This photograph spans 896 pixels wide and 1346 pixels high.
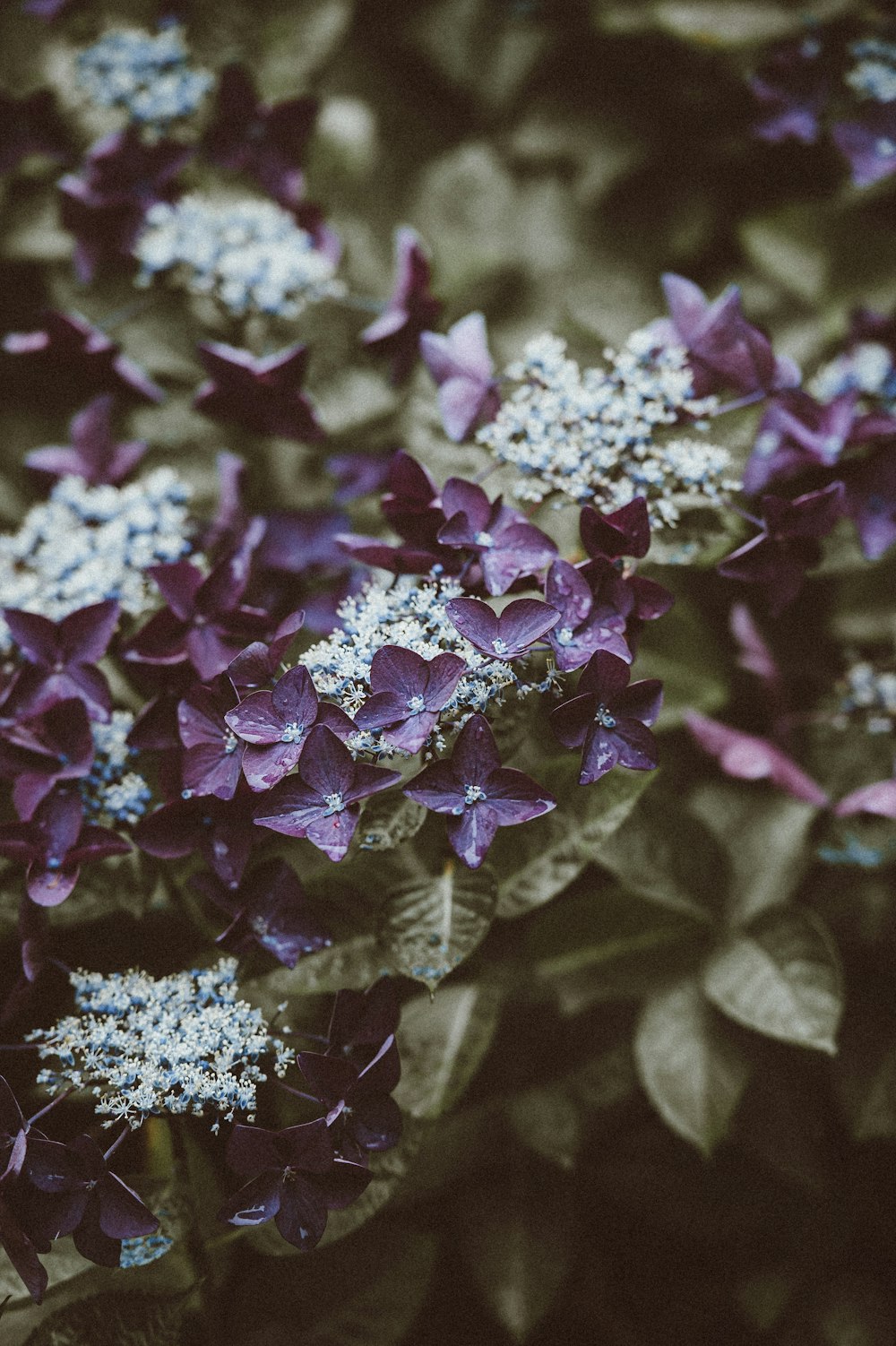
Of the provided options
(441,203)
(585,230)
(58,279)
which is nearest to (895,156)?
(585,230)

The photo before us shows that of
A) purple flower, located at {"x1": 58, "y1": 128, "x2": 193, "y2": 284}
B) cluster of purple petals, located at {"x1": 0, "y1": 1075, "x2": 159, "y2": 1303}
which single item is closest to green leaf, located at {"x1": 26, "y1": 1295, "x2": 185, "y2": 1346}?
cluster of purple petals, located at {"x1": 0, "y1": 1075, "x2": 159, "y2": 1303}

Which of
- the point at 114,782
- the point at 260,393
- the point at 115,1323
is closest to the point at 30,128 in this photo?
the point at 260,393

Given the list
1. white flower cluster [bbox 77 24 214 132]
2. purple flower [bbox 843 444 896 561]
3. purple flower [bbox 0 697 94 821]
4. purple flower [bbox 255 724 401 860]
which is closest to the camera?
purple flower [bbox 255 724 401 860]

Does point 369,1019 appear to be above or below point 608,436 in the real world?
below

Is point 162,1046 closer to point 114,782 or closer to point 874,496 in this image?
point 114,782

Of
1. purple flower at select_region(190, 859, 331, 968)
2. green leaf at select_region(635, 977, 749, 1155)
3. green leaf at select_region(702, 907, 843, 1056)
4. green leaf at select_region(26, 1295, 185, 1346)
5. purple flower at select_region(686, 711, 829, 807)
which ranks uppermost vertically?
purple flower at select_region(190, 859, 331, 968)

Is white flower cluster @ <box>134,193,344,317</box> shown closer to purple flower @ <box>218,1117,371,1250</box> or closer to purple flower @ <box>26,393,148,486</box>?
purple flower @ <box>26,393,148,486</box>
